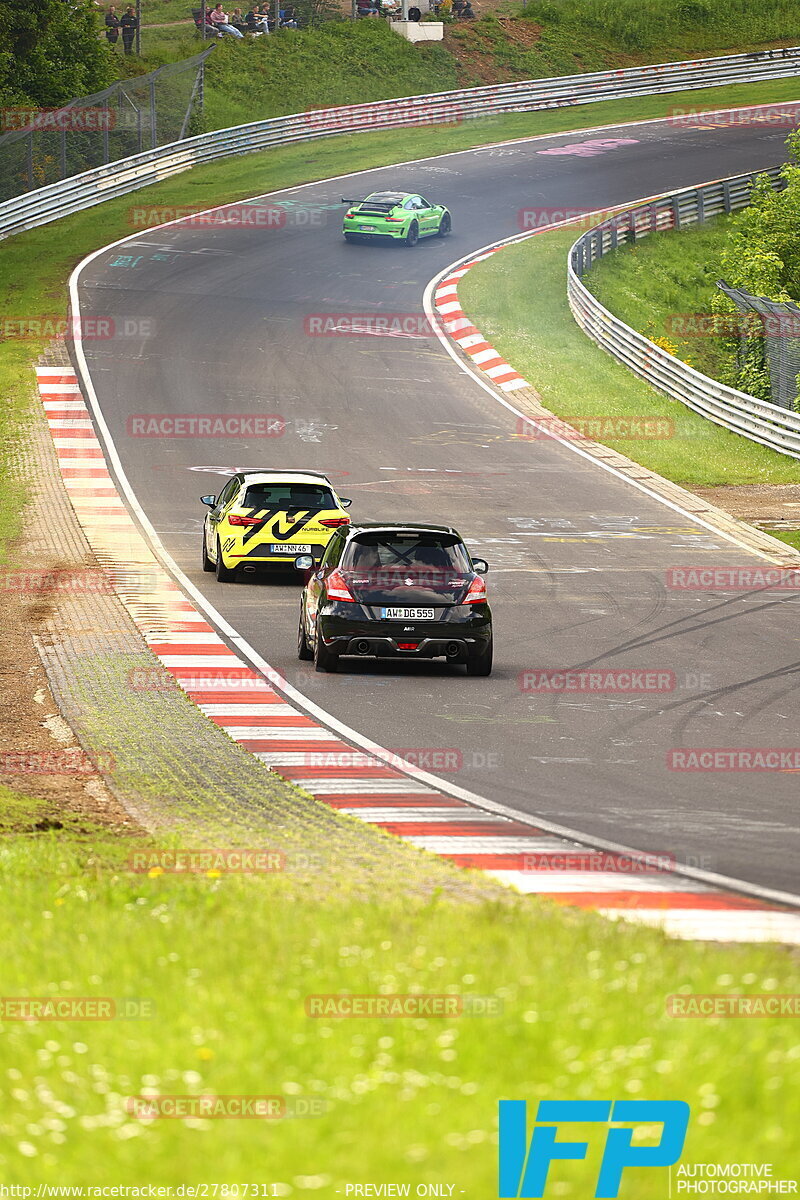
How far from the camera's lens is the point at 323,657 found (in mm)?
16203

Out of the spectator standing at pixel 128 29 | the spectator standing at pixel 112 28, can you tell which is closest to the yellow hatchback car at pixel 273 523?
the spectator standing at pixel 112 28

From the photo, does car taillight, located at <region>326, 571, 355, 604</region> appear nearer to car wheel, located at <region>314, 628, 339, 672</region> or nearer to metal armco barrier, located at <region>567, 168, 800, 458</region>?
car wheel, located at <region>314, 628, 339, 672</region>

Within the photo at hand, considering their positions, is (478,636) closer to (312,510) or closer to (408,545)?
(408,545)

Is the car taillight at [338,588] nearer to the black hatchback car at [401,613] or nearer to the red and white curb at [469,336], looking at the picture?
the black hatchback car at [401,613]

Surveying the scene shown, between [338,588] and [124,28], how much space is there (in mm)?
55783

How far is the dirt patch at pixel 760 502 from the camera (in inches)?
1077

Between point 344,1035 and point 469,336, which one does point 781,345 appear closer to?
point 469,336

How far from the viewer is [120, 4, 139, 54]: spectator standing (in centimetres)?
6506

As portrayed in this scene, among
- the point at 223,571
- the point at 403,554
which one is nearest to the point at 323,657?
the point at 403,554

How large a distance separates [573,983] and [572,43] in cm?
7632

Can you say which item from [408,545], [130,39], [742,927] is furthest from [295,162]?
[742,927]

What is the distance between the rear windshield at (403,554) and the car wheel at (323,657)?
0.88 m

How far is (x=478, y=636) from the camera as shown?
52.6 ft

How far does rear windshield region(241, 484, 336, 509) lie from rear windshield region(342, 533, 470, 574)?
16.5 feet
